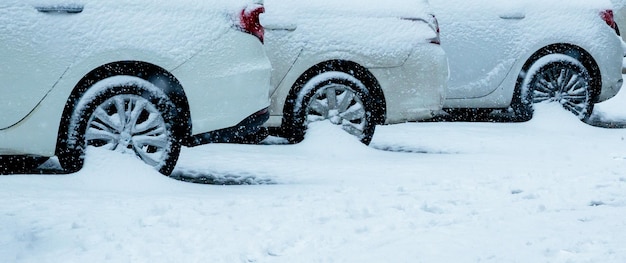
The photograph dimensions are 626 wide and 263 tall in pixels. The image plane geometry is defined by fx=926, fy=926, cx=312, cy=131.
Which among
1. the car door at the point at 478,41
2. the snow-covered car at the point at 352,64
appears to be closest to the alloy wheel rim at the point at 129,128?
the snow-covered car at the point at 352,64

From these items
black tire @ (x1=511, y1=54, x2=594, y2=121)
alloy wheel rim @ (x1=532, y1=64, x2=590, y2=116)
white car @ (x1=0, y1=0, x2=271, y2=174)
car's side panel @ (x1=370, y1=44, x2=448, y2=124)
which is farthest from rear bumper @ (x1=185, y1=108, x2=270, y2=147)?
alloy wheel rim @ (x1=532, y1=64, x2=590, y2=116)

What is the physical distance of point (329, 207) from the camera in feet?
17.6

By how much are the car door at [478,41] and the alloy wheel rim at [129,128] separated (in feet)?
12.0

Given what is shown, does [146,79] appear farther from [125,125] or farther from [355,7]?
[355,7]

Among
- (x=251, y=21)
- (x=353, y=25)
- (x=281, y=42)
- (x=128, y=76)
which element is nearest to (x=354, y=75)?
(x=353, y=25)

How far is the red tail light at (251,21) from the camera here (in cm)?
643

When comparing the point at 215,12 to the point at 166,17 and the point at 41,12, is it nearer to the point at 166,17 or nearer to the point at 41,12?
the point at 166,17

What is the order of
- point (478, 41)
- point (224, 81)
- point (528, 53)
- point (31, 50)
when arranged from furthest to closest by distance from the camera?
point (528, 53)
point (478, 41)
point (224, 81)
point (31, 50)

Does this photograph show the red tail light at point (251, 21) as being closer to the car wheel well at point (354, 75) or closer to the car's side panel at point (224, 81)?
the car's side panel at point (224, 81)

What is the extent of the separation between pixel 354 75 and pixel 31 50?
2.91 m

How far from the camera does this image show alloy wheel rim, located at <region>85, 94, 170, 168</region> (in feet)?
20.3

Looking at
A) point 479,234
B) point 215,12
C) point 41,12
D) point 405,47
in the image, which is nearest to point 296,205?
point 479,234

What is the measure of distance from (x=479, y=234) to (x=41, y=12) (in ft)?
10.3

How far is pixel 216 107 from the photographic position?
21.0 ft
